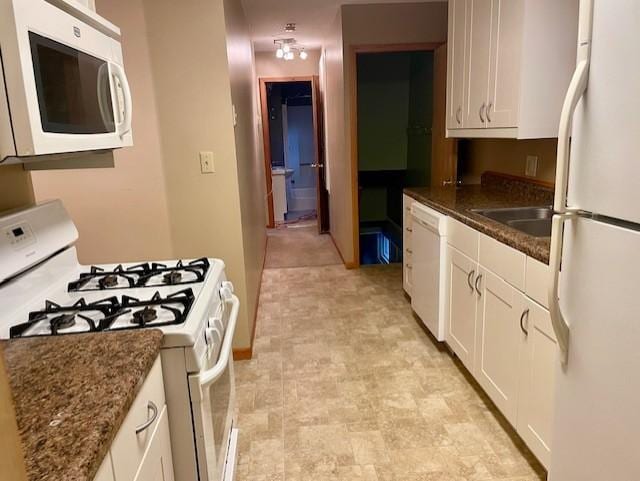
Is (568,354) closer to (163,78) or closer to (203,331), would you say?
(203,331)

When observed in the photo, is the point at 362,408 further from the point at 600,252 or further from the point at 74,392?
the point at 74,392

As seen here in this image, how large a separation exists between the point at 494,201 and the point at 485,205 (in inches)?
7.5

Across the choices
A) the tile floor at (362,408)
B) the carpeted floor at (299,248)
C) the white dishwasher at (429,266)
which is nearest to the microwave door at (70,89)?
the tile floor at (362,408)

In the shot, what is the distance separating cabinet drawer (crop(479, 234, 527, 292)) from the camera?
1819 mm

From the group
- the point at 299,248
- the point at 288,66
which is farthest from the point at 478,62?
the point at 288,66

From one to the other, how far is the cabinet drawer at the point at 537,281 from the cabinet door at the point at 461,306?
1.60 ft

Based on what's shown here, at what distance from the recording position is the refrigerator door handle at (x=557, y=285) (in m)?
1.18

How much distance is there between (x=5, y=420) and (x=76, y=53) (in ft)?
3.38

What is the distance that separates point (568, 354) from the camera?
124 cm

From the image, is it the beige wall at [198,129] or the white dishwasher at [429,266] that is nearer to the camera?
the beige wall at [198,129]

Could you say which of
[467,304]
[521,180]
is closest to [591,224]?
[467,304]

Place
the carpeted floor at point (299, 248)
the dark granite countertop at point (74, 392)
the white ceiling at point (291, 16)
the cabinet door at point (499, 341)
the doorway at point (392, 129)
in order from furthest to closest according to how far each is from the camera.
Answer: the doorway at point (392, 129) < the carpeted floor at point (299, 248) < the white ceiling at point (291, 16) < the cabinet door at point (499, 341) < the dark granite countertop at point (74, 392)

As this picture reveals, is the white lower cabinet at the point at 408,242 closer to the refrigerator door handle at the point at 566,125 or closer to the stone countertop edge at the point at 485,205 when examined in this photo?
the stone countertop edge at the point at 485,205

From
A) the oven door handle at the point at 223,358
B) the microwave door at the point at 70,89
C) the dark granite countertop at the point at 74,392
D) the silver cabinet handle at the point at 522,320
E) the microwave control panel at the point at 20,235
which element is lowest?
the silver cabinet handle at the point at 522,320
